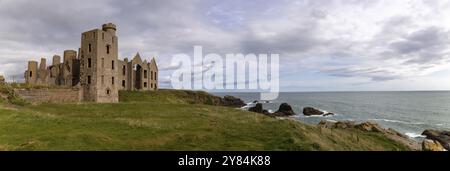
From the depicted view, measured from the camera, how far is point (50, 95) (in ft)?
139

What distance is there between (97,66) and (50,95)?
31.2 feet

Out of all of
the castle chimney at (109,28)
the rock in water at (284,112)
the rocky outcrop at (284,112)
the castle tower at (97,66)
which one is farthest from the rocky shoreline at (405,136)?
the castle chimney at (109,28)

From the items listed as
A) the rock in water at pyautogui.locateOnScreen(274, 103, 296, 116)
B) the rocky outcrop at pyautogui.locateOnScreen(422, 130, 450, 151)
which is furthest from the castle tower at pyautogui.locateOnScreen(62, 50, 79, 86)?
the rocky outcrop at pyautogui.locateOnScreen(422, 130, 450, 151)

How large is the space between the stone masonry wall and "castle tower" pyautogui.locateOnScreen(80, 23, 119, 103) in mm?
2473

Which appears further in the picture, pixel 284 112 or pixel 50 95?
pixel 284 112

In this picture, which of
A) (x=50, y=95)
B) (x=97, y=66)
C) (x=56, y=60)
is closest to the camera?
(x=50, y=95)

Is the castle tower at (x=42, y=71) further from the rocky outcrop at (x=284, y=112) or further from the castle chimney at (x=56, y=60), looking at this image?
the rocky outcrop at (x=284, y=112)

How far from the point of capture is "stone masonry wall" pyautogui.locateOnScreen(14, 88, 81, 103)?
39219mm

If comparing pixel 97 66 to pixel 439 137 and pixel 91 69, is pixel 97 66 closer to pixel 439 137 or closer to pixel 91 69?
pixel 91 69

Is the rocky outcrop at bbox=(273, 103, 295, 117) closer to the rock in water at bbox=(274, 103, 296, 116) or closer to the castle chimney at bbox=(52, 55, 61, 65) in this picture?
the rock in water at bbox=(274, 103, 296, 116)

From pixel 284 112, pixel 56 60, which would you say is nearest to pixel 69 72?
pixel 56 60
